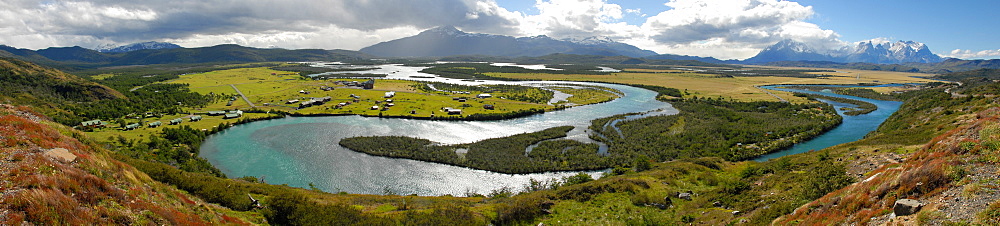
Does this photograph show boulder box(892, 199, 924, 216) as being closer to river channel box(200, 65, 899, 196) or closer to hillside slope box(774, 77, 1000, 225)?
hillside slope box(774, 77, 1000, 225)

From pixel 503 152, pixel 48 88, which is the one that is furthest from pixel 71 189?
pixel 48 88

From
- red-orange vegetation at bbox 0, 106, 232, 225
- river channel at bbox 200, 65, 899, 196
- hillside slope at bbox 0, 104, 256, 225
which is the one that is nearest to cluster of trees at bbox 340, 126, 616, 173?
river channel at bbox 200, 65, 899, 196

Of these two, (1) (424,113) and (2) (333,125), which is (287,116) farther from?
(1) (424,113)

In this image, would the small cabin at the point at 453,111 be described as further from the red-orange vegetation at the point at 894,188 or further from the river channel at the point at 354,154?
the red-orange vegetation at the point at 894,188

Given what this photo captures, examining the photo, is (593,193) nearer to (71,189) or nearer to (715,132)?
(71,189)

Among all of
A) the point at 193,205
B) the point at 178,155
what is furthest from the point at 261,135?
the point at 193,205

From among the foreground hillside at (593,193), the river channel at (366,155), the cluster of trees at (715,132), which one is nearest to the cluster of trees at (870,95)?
the river channel at (366,155)
